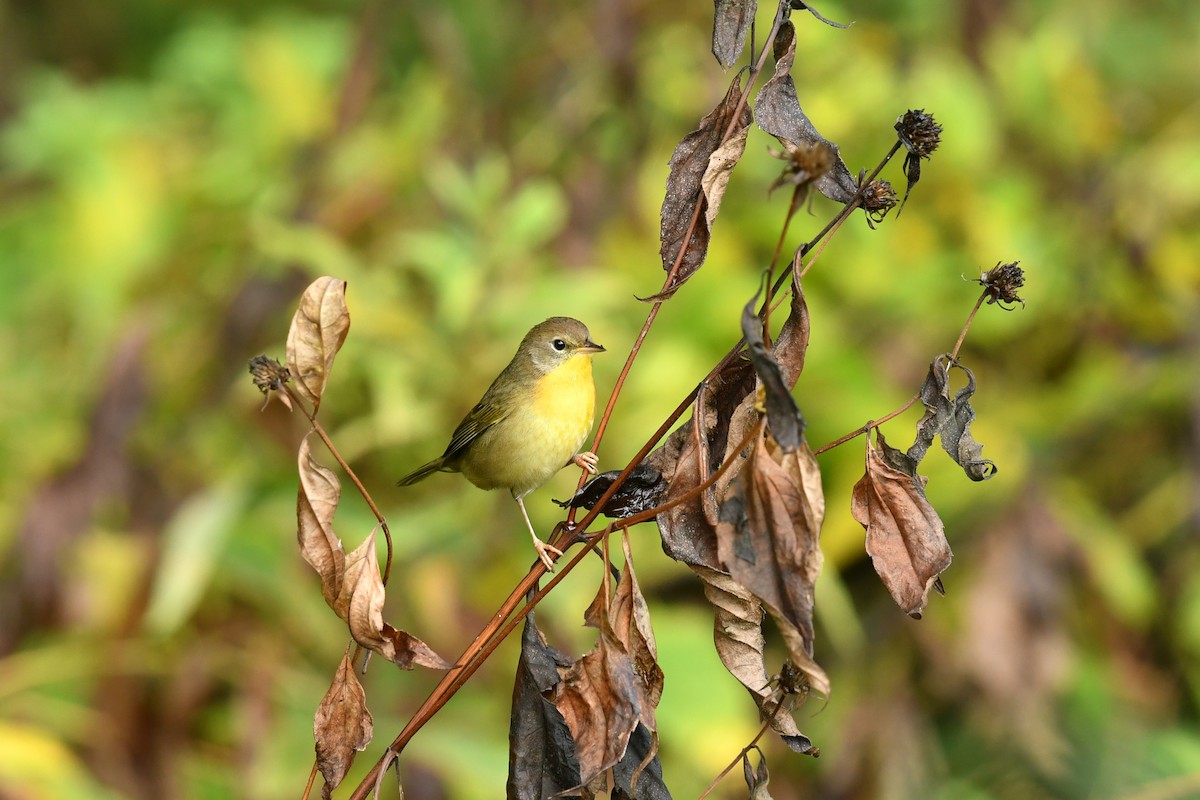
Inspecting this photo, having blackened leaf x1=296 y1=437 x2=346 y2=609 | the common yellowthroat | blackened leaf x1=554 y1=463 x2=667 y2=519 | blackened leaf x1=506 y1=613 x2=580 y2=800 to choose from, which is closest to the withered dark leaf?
blackened leaf x1=554 y1=463 x2=667 y2=519

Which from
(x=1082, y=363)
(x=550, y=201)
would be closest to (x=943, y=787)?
(x=1082, y=363)

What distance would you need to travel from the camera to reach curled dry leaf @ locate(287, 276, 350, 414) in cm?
148

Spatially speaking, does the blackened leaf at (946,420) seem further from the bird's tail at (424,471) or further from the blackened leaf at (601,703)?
the bird's tail at (424,471)

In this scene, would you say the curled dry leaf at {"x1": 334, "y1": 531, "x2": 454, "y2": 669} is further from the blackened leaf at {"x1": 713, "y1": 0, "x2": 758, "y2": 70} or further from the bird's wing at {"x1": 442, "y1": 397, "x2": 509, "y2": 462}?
the bird's wing at {"x1": 442, "y1": 397, "x2": 509, "y2": 462}

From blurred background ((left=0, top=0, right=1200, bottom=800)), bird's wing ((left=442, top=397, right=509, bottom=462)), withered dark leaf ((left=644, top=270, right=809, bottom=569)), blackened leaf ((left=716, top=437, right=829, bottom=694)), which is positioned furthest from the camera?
blurred background ((left=0, top=0, right=1200, bottom=800))

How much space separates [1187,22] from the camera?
805 centimetres

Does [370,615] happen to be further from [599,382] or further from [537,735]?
[599,382]

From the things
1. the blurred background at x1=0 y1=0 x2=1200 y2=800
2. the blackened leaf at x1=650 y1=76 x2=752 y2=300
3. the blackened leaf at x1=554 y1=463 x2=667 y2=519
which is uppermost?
the blurred background at x1=0 y1=0 x2=1200 y2=800

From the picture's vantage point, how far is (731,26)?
1.56 metres

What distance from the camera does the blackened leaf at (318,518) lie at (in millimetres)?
1499

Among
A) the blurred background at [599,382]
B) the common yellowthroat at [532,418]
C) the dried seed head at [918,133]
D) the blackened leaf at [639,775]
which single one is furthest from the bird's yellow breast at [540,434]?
the dried seed head at [918,133]

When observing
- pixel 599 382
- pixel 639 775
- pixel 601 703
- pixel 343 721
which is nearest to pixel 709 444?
pixel 601 703

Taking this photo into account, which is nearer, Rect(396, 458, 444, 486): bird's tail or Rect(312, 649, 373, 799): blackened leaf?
Rect(312, 649, 373, 799): blackened leaf

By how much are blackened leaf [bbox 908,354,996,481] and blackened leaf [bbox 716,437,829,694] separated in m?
0.20
